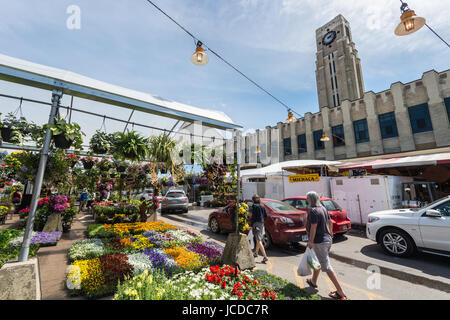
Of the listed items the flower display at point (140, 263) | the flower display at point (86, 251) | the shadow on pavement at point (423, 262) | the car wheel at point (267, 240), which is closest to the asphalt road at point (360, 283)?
the shadow on pavement at point (423, 262)

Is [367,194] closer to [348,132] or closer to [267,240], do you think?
[267,240]

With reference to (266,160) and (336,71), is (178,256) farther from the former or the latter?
(336,71)

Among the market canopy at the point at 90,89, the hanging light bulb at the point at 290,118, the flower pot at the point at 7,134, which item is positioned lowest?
the flower pot at the point at 7,134

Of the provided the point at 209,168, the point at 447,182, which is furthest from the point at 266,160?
the point at 447,182

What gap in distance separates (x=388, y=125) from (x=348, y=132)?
3642 mm

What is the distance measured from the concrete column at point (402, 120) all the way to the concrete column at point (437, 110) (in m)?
1.61

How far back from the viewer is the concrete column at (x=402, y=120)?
60.1ft

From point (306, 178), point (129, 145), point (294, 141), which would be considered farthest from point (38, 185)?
point (294, 141)

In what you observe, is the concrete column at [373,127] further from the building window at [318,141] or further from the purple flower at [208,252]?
the purple flower at [208,252]

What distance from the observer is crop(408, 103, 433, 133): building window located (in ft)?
58.1

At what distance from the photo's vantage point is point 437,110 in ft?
55.7

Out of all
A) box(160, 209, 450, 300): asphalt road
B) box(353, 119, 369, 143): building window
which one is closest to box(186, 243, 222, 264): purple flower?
box(160, 209, 450, 300): asphalt road

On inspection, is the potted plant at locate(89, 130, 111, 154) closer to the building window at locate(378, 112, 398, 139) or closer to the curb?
the curb

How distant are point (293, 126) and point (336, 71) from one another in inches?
1003
